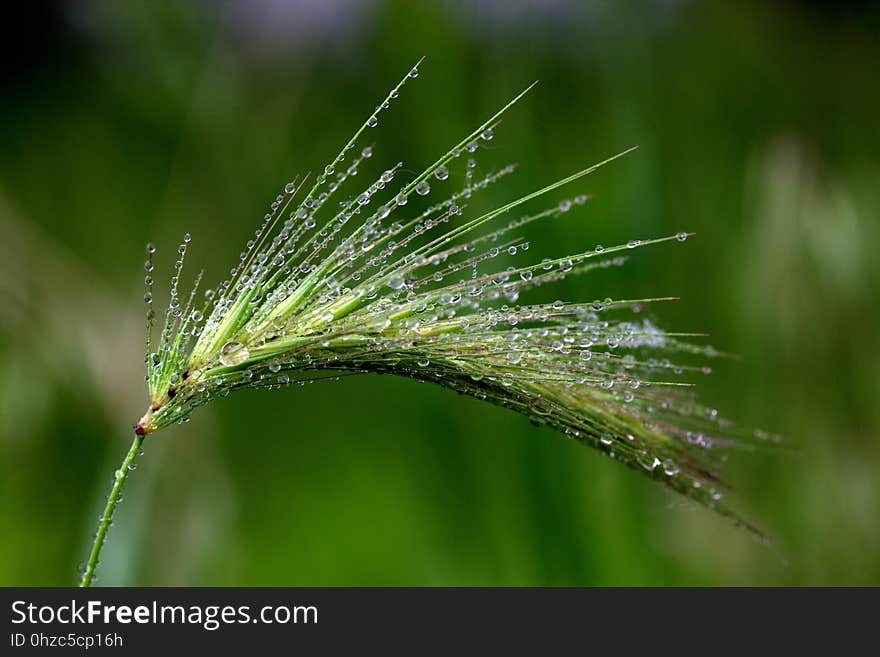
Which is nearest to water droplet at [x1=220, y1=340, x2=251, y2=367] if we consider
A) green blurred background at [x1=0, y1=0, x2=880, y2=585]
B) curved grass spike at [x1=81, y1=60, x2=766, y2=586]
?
curved grass spike at [x1=81, y1=60, x2=766, y2=586]

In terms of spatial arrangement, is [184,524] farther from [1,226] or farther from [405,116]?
[405,116]

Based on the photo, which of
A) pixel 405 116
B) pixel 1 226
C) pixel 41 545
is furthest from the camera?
pixel 41 545

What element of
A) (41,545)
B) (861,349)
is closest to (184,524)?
(41,545)

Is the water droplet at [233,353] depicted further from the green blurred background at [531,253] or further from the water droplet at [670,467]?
the green blurred background at [531,253]

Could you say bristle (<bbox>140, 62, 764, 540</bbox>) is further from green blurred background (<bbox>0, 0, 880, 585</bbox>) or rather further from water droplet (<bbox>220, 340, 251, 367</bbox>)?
green blurred background (<bbox>0, 0, 880, 585</bbox>)

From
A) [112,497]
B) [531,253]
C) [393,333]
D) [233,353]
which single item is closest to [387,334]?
[393,333]

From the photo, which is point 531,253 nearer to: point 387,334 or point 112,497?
point 387,334
